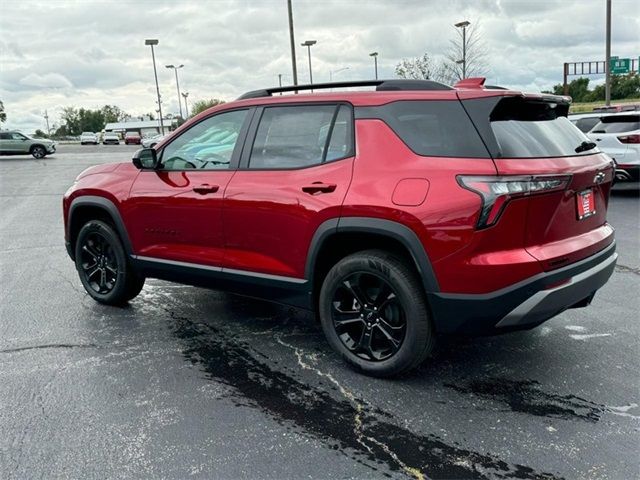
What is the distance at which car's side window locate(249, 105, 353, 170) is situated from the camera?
3684 mm

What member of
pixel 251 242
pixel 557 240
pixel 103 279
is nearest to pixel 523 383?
pixel 557 240

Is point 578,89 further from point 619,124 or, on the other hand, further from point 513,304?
point 513,304

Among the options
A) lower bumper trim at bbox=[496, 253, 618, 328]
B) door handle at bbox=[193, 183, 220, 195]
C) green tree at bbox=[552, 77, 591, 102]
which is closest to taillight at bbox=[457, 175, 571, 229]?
lower bumper trim at bbox=[496, 253, 618, 328]

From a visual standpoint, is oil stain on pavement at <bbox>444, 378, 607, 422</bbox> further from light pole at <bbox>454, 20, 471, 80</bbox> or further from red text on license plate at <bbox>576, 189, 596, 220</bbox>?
light pole at <bbox>454, 20, 471, 80</bbox>

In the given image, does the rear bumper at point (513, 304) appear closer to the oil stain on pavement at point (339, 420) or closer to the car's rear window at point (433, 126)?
the oil stain on pavement at point (339, 420)

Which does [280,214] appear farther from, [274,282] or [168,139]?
[168,139]

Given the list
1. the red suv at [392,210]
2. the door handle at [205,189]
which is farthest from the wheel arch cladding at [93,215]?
A: the door handle at [205,189]

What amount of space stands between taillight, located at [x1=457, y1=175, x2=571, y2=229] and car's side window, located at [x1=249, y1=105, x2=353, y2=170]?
895mm

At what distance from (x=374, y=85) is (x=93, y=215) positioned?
2.91 metres

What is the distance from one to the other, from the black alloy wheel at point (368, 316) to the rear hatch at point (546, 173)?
2.86 feet

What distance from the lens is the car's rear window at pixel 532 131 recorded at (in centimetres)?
321

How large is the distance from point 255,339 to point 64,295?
2339 mm

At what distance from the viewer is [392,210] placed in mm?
3293

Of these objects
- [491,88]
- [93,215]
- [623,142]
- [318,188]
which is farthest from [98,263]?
[623,142]
